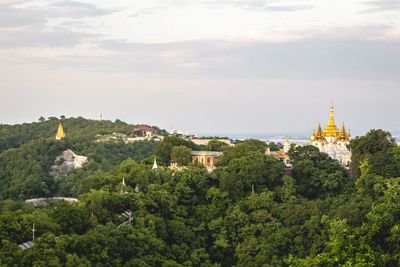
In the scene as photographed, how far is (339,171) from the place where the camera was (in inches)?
1647

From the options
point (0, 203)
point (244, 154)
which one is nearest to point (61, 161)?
point (0, 203)

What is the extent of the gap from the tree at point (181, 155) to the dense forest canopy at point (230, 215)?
8 centimetres

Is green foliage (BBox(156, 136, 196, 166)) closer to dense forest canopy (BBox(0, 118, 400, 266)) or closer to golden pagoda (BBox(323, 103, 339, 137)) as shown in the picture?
dense forest canopy (BBox(0, 118, 400, 266))

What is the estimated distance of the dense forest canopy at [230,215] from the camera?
30312mm

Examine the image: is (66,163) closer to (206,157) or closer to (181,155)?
(206,157)

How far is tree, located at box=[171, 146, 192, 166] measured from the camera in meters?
45.7

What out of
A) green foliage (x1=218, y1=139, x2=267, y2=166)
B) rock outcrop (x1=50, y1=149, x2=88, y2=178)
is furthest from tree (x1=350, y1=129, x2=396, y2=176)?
rock outcrop (x1=50, y1=149, x2=88, y2=178)

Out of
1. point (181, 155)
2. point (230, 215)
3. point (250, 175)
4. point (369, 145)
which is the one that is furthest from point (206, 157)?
point (369, 145)

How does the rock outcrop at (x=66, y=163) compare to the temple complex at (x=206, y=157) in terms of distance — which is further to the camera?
the rock outcrop at (x=66, y=163)

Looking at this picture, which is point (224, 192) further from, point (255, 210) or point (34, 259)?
point (34, 259)

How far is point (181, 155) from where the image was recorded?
45875mm

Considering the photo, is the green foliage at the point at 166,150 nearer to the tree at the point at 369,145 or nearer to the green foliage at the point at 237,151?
the green foliage at the point at 237,151

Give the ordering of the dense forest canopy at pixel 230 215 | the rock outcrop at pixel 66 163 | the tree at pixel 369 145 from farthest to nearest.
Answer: the rock outcrop at pixel 66 163
the tree at pixel 369 145
the dense forest canopy at pixel 230 215

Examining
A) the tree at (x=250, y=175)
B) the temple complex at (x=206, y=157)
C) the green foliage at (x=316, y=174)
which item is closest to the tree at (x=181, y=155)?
the temple complex at (x=206, y=157)
